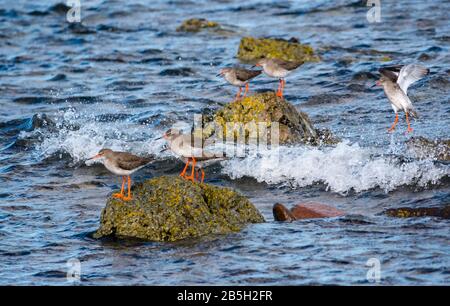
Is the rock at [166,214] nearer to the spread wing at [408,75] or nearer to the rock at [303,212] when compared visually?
the rock at [303,212]

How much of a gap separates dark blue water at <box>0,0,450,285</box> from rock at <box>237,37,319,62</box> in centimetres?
53

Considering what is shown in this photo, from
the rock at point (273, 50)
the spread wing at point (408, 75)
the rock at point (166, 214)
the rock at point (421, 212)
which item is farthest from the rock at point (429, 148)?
the rock at point (273, 50)

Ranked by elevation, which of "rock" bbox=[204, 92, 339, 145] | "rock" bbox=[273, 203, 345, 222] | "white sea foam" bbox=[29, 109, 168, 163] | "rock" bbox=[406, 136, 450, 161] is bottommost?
"white sea foam" bbox=[29, 109, 168, 163]

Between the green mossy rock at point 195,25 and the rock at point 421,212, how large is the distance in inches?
577

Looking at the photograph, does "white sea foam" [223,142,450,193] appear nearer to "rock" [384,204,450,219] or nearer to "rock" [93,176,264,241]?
"rock" [384,204,450,219]

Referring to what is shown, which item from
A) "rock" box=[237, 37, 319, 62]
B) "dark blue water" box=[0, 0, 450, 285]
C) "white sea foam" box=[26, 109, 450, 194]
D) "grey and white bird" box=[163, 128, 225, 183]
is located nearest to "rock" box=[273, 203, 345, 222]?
"dark blue water" box=[0, 0, 450, 285]

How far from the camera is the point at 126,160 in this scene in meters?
10.0

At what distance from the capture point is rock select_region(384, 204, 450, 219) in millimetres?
9767

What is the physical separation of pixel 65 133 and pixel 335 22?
10.9 m

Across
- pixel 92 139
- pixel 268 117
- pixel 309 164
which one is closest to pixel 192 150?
pixel 309 164

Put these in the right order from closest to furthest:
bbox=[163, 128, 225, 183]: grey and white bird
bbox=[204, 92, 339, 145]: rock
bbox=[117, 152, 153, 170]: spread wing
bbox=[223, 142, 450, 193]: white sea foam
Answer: bbox=[117, 152, 153, 170]: spread wing, bbox=[163, 128, 225, 183]: grey and white bird, bbox=[223, 142, 450, 193]: white sea foam, bbox=[204, 92, 339, 145]: rock

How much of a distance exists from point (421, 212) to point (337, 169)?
230 cm
